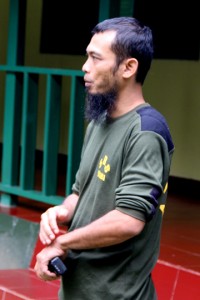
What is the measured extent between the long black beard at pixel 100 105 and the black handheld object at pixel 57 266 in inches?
18.5

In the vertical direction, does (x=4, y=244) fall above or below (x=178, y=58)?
below

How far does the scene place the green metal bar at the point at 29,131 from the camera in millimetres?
6848

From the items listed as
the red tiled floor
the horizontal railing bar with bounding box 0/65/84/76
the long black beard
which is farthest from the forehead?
the horizontal railing bar with bounding box 0/65/84/76

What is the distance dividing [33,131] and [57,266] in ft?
13.7

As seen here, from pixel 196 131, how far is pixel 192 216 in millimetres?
1174

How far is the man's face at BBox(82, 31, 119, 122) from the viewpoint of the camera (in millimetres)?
2863

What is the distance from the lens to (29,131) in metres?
6.94

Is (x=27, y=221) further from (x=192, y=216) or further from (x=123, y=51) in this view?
(x=123, y=51)

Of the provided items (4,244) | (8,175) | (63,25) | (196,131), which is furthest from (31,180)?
(63,25)

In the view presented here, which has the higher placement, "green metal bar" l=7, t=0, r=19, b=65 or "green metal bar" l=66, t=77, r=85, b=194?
"green metal bar" l=7, t=0, r=19, b=65

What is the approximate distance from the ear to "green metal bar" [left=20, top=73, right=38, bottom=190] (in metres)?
4.02

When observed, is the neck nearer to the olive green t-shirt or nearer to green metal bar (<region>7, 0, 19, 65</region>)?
the olive green t-shirt

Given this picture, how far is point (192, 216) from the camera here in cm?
704

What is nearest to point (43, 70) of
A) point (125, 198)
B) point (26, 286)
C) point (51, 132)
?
point (51, 132)
